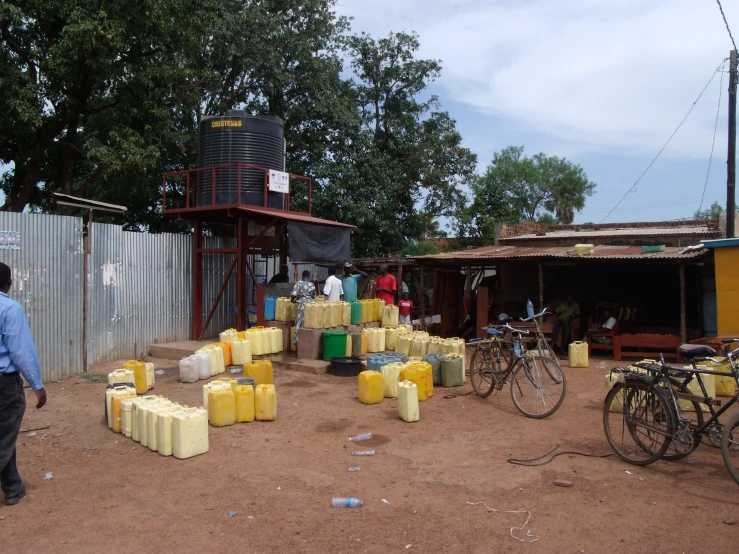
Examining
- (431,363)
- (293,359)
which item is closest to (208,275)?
(293,359)

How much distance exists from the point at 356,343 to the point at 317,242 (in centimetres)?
299

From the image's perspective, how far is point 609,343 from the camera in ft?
45.9

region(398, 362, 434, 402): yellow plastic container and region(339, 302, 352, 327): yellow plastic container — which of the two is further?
region(339, 302, 352, 327): yellow plastic container

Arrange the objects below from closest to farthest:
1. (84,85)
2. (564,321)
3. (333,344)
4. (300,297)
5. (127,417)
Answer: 1. (127,417)
2. (333,344)
3. (300,297)
4. (564,321)
5. (84,85)

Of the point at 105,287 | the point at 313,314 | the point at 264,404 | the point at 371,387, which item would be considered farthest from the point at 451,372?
the point at 105,287

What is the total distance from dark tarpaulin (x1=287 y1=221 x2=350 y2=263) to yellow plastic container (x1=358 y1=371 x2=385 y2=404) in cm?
496

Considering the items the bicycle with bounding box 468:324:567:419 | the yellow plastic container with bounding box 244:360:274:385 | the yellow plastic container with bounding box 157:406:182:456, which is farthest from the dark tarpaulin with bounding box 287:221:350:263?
the yellow plastic container with bounding box 157:406:182:456

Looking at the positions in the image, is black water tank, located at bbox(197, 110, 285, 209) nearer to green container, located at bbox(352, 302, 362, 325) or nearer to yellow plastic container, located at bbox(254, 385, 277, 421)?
green container, located at bbox(352, 302, 362, 325)

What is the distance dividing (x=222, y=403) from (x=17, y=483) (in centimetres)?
Result: 252

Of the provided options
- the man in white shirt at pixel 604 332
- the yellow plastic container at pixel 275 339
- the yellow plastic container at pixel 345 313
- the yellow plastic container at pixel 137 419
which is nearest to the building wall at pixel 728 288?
the man in white shirt at pixel 604 332

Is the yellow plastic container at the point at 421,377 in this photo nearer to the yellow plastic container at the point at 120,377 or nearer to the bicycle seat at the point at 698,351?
the bicycle seat at the point at 698,351

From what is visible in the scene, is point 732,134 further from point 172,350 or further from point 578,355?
point 172,350

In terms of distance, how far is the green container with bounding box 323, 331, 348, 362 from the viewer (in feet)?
37.0

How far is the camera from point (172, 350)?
481 inches
